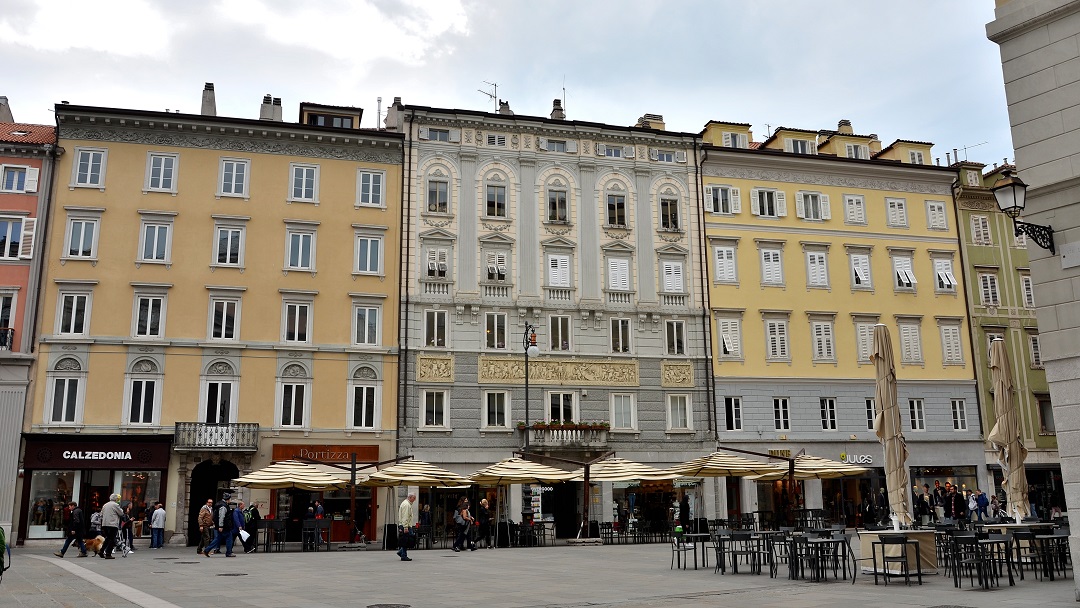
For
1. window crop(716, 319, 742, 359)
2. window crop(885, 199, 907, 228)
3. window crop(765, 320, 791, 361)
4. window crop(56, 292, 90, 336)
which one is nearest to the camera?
window crop(56, 292, 90, 336)

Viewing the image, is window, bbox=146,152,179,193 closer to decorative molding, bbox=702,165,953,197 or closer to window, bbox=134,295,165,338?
window, bbox=134,295,165,338

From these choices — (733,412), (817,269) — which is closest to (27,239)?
(733,412)

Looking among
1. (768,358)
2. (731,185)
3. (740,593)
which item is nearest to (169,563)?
(740,593)

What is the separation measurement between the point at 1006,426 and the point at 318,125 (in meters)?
29.4

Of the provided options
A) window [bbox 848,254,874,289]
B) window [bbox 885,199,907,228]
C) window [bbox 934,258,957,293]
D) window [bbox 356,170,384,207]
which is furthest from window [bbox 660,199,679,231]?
window [bbox 934,258,957,293]

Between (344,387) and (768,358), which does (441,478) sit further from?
(768,358)

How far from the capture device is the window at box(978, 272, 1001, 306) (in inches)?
1789

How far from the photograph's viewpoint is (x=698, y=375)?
40844 mm

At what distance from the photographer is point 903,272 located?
44500 millimetres

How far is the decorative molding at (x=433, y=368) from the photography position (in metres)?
38.1

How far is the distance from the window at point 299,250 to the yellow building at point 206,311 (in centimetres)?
6

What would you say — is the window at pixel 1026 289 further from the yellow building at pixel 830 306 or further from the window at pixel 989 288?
the yellow building at pixel 830 306

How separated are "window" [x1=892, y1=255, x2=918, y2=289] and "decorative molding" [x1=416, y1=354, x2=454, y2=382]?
22311 millimetres

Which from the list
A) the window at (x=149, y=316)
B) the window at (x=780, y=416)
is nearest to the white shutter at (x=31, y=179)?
the window at (x=149, y=316)
